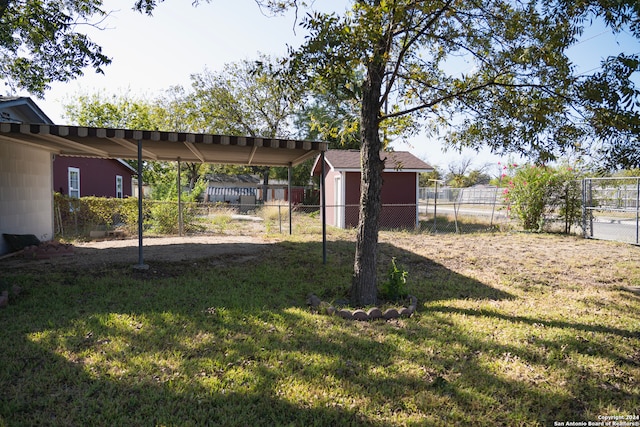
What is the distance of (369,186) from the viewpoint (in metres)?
5.61

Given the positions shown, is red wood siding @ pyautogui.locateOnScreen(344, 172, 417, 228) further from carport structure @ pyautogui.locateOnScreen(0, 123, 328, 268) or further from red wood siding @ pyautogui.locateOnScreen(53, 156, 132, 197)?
red wood siding @ pyautogui.locateOnScreen(53, 156, 132, 197)

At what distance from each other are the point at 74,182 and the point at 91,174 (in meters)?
1.38

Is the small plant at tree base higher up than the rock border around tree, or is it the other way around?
the small plant at tree base

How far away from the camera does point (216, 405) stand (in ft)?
10.2

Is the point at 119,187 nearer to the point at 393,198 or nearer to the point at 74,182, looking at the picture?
the point at 74,182

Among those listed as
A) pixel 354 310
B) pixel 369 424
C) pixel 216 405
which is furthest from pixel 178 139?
pixel 369 424

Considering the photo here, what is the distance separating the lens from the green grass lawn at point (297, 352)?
3.07 meters

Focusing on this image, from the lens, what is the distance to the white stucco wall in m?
9.11

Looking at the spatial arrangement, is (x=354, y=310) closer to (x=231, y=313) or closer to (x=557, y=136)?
(x=231, y=313)

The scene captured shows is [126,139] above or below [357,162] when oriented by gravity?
below

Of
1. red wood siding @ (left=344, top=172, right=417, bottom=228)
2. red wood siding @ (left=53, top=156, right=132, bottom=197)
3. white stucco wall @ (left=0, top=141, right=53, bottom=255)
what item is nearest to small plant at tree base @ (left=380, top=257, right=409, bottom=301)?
white stucco wall @ (left=0, top=141, right=53, bottom=255)

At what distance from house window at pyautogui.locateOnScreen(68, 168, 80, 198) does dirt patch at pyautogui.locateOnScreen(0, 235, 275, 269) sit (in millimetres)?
9259

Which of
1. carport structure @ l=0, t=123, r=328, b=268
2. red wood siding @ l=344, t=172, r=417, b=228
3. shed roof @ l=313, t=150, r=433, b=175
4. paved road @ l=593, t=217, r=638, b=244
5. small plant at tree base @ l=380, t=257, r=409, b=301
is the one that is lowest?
small plant at tree base @ l=380, t=257, r=409, b=301

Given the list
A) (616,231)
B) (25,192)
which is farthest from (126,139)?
(616,231)
